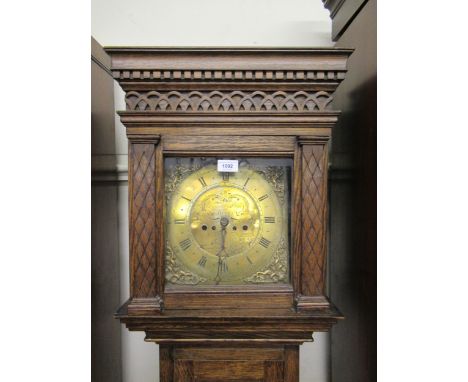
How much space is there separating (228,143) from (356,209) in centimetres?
52

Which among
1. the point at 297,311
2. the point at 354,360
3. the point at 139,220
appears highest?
the point at 139,220

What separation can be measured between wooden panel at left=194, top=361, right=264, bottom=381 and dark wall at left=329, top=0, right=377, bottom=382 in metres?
0.33

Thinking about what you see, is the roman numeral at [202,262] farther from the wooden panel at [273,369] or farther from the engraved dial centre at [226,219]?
the wooden panel at [273,369]

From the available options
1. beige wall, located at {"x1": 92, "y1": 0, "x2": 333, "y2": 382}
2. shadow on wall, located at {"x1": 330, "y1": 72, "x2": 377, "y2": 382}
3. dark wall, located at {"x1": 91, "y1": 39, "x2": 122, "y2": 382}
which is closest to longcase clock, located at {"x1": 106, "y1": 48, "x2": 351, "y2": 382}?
shadow on wall, located at {"x1": 330, "y1": 72, "x2": 377, "y2": 382}

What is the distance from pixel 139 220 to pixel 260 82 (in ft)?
1.59

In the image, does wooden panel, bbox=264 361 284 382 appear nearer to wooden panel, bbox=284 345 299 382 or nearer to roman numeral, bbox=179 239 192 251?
wooden panel, bbox=284 345 299 382

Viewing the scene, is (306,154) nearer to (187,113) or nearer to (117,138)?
(187,113)

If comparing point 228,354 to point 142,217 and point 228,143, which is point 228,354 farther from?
point 228,143

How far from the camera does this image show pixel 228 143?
96 cm

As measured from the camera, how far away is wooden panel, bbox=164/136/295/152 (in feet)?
3.15

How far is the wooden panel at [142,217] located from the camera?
37.4 inches

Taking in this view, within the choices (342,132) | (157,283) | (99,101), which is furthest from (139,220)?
(342,132)

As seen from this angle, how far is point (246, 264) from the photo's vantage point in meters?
1.00

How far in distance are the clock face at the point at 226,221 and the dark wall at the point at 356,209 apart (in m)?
0.28
